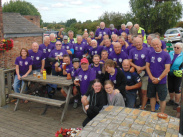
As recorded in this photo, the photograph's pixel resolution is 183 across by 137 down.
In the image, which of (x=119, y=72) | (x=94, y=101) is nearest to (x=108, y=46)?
(x=119, y=72)

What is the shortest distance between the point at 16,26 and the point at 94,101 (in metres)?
10.5

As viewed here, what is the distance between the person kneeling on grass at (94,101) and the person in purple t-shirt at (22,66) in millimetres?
2640

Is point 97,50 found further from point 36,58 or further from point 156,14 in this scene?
point 156,14

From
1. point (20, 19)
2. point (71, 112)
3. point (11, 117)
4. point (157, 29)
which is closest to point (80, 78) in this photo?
point (71, 112)

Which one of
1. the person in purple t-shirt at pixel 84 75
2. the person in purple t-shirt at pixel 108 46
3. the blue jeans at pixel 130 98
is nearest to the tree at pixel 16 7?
the person in purple t-shirt at pixel 108 46

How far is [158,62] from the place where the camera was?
454 cm

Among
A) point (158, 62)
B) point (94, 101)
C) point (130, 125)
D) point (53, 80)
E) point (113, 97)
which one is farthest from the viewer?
point (53, 80)

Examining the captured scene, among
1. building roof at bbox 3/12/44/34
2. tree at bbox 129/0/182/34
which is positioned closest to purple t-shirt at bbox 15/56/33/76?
building roof at bbox 3/12/44/34

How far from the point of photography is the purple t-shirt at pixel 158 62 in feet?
14.7

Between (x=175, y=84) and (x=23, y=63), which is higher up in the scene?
(x=23, y=63)

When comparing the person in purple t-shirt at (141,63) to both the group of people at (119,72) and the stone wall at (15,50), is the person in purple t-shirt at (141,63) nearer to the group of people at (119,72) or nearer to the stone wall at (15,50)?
the group of people at (119,72)

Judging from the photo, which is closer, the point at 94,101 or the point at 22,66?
the point at 94,101

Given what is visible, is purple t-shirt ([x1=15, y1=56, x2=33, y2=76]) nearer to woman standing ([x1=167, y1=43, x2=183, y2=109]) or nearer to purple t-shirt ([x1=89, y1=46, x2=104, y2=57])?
purple t-shirt ([x1=89, y1=46, x2=104, y2=57])

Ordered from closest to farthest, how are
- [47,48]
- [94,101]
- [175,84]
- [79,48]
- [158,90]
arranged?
[94,101] < [158,90] < [175,84] < [47,48] < [79,48]
